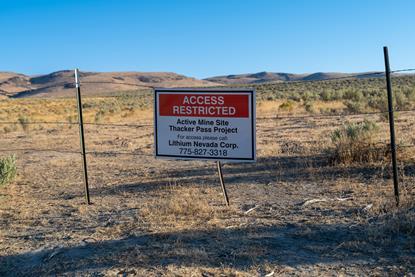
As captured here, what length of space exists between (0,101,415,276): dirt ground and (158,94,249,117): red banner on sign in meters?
1.44

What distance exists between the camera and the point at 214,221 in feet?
20.2

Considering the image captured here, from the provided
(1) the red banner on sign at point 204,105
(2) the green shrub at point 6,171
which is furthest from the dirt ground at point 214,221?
(1) the red banner on sign at point 204,105

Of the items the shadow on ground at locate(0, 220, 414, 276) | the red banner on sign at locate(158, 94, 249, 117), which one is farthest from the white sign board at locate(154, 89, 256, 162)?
the shadow on ground at locate(0, 220, 414, 276)

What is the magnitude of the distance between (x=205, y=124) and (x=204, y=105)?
0.30 metres

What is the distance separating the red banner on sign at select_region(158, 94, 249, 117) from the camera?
6766 mm

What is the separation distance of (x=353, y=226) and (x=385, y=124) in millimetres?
12819

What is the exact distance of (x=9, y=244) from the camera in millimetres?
5836

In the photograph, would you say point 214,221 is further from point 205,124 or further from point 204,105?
point 204,105

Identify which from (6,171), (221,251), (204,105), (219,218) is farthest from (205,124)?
(6,171)

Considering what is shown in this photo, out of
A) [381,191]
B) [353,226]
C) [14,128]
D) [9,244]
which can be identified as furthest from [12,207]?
[14,128]

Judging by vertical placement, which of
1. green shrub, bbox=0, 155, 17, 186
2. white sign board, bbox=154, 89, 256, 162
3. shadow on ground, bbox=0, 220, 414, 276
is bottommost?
shadow on ground, bbox=0, 220, 414, 276

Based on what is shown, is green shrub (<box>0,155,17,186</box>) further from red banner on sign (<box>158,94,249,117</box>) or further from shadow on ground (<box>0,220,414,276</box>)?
shadow on ground (<box>0,220,414,276</box>)

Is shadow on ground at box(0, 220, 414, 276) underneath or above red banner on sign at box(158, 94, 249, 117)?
underneath

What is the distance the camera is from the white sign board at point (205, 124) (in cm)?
676
